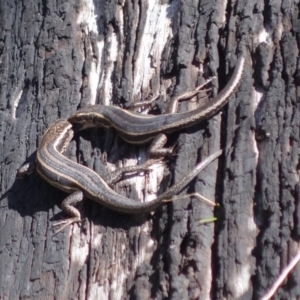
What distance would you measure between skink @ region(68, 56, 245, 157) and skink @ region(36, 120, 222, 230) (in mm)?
215

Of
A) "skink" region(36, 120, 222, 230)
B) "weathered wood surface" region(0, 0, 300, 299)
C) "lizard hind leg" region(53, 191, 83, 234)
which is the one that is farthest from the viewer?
"lizard hind leg" region(53, 191, 83, 234)

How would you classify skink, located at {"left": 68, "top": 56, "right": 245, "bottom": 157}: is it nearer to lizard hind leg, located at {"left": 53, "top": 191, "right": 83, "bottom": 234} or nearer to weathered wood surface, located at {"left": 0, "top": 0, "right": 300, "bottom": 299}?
weathered wood surface, located at {"left": 0, "top": 0, "right": 300, "bottom": 299}

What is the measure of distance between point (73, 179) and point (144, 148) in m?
0.62

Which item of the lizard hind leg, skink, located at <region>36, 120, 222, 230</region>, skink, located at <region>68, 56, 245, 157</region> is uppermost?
skink, located at <region>68, 56, 245, 157</region>

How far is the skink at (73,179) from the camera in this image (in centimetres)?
543

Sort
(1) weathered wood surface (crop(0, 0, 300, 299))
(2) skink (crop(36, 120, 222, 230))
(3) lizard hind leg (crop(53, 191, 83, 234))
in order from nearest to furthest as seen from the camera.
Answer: (1) weathered wood surface (crop(0, 0, 300, 299)), (2) skink (crop(36, 120, 222, 230)), (3) lizard hind leg (crop(53, 191, 83, 234))

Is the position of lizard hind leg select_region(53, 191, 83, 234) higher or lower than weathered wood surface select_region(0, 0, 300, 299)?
lower

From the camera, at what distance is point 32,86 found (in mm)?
6969

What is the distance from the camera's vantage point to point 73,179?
6.20 meters

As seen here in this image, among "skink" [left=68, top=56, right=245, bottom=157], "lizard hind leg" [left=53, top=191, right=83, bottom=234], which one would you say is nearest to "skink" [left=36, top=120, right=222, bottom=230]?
"lizard hind leg" [left=53, top=191, right=83, bottom=234]

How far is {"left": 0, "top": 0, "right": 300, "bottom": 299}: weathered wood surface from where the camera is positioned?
4.95 metres

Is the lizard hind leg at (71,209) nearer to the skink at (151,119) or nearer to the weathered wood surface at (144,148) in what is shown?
the weathered wood surface at (144,148)

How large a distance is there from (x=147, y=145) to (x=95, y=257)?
3.79 feet

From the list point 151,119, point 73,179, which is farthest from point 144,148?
point 73,179
